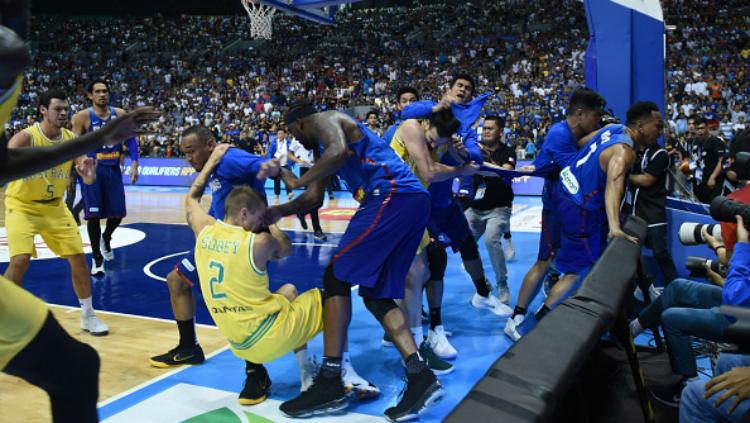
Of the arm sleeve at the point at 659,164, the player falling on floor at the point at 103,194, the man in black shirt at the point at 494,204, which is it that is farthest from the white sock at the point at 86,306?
the arm sleeve at the point at 659,164

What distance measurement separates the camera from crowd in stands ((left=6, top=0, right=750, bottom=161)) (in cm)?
2039

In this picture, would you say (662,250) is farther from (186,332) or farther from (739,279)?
(186,332)

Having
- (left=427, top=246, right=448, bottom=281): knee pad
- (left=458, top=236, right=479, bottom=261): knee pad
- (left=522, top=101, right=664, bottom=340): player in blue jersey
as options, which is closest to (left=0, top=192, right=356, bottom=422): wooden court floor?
(left=427, top=246, right=448, bottom=281): knee pad

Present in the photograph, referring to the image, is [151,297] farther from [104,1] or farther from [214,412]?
[104,1]

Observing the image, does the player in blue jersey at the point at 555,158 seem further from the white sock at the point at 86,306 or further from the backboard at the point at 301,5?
the backboard at the point at 301,5

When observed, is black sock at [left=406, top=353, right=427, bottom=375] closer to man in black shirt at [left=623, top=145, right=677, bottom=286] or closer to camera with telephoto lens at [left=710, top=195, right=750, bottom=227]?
camera with telephoto lens at [left=710, top=195, right=750, bottom=227]

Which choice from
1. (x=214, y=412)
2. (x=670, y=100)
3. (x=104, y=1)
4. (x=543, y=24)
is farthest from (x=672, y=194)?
(x=104, y=1)

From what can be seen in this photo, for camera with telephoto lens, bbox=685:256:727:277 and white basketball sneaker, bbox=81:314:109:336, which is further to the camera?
white basketball sneaker, bbox=81:314:109:336

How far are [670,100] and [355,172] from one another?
18.6 m

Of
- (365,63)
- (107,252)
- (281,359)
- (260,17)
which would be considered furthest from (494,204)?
(365,63)

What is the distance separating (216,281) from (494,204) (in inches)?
143

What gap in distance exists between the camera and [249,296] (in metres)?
3.48

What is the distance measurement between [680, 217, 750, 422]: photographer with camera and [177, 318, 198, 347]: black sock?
10.3 feet

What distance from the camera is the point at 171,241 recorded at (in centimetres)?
961
